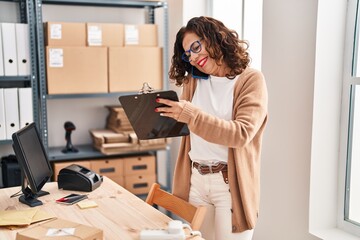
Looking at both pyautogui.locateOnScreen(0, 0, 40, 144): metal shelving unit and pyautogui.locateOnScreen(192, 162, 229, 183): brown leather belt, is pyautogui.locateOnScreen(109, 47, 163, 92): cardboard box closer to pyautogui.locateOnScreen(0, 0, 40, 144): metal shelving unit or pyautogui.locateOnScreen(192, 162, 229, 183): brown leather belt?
pyautogui.locateOnScreen(0, 0, 40, 144): metal shelving unit

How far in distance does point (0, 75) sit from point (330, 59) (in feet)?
6.96

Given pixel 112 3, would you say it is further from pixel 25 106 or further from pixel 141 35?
pixel 25 106

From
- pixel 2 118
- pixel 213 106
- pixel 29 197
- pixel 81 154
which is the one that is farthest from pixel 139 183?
pixel 213 106

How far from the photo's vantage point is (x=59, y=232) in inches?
62.2

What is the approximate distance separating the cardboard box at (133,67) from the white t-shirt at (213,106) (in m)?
1.46

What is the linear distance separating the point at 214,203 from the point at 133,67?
1.72 meters

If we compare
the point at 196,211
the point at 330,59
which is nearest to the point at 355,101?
the point at 330,59

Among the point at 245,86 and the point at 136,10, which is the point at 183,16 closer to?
the point at 136,10

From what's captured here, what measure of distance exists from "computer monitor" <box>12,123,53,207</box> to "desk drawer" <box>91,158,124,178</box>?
1.13m

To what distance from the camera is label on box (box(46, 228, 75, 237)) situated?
1555mm

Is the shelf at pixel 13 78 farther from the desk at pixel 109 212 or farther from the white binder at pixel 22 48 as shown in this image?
the desk at pixel 109 212

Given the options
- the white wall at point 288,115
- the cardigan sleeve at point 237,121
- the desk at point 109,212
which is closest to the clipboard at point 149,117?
the cardigan sleeve at point 237,121

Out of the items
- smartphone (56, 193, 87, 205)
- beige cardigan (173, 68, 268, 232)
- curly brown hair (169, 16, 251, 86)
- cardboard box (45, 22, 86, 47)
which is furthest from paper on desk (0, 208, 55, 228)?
cardboard box (45, 22, 86, 47)

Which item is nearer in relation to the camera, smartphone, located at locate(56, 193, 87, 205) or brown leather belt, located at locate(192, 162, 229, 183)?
brown leather belt, located at locate(192, 162, 229, 183)
